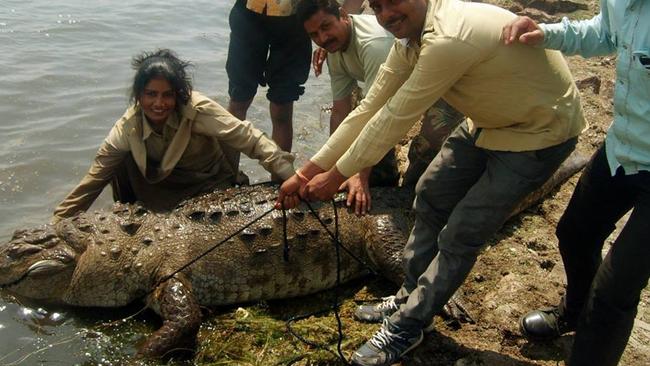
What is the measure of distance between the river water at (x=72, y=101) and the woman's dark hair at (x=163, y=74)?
5.22ft

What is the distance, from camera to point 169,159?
468cm

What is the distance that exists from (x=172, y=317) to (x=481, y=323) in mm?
1878

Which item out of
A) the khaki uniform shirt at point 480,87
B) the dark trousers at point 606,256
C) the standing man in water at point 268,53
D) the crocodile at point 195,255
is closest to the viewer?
the dark trousers at point 606,256

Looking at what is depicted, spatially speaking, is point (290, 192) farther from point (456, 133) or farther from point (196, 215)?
point (196, 215)

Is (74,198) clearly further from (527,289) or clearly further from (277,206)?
(527,289)

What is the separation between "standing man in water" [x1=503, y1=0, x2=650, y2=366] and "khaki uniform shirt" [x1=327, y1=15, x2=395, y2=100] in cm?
166

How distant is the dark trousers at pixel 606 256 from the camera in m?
2.44

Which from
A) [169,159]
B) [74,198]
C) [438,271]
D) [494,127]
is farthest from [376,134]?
[74,198]

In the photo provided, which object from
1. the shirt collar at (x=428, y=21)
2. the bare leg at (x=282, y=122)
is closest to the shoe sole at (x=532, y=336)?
the shirt collar at (x=428, y=21)

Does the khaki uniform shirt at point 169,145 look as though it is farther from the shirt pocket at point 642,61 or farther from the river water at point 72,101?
the shirt pocket at point 642,61

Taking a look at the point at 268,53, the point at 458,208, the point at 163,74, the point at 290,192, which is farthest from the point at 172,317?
the point at 268,53

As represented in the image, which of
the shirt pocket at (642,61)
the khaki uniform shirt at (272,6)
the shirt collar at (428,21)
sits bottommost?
the khaki uniform shirt at (272,6)

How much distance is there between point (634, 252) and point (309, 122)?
5.50 metres

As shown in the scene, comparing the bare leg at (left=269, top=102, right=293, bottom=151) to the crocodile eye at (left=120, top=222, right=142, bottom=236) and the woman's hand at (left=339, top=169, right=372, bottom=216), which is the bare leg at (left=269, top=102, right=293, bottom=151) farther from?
the crocodile eye at (left=120, top=222, right=142, bottom=236)
